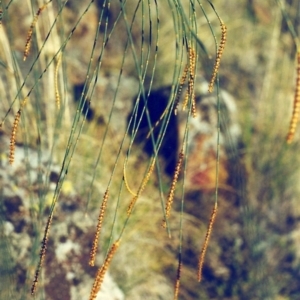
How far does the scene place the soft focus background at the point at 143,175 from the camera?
41.8 inches

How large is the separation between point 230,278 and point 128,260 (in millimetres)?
335

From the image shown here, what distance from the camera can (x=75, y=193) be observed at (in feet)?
3.89

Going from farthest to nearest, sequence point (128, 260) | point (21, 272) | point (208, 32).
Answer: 1. point (208, 32)
2. point (128, 260)
3. point (21, 272)

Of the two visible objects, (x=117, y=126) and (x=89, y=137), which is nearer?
(x=89, y=137)

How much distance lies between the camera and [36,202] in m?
1.06

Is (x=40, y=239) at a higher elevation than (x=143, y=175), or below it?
below

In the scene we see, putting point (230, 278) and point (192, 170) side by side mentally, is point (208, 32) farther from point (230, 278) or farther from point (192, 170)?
point (230, 278)

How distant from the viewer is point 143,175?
4.85ft

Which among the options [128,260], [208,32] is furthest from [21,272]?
[208,32]

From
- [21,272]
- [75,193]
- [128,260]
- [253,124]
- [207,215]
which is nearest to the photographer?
[21,272]

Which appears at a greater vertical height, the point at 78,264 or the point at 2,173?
the point at 2,173

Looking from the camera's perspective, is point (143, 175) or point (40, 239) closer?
point (40, 239)

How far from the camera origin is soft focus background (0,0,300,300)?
1.06 meters

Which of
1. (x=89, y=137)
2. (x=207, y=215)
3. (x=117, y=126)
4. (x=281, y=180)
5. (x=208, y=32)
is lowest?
(x=207, y=215)
